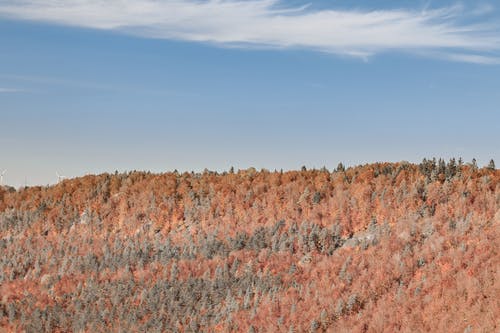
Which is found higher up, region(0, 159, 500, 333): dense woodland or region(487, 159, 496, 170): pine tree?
region(487, 159, 496, 170): pine tree

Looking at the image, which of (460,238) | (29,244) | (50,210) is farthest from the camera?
(50,210)

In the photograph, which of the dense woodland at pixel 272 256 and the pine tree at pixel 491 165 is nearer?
the dense woodland at pixel 272 256

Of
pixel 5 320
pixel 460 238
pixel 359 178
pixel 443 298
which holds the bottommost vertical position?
pixel 5 320

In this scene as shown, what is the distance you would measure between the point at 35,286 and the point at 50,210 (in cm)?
1210

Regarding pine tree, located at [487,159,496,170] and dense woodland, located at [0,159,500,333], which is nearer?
dense woodland, located at [0,159,500,333]

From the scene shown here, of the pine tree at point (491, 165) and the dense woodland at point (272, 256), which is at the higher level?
the pine tree at point (491, 165)

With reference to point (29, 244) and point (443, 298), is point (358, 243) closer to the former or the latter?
point (443, 298)

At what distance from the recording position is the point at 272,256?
1612 inches

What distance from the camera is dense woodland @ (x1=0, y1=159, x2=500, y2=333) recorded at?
33.3 meters

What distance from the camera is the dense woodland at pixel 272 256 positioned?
1313 inches

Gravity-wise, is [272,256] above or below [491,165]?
below

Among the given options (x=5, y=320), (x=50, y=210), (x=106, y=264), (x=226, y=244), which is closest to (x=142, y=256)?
(x=106, y=264)

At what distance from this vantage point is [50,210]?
59.0 meters

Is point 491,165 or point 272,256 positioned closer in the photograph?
point 272,256
